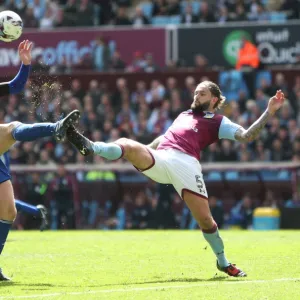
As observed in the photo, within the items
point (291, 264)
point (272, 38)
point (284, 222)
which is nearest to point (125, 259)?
point (291, 264)

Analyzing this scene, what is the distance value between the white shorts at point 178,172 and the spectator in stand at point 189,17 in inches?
643

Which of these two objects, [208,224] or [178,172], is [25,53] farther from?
[208,224]

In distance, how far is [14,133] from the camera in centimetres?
998

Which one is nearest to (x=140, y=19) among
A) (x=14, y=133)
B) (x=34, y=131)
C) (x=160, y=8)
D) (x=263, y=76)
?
(x=160, y=8)

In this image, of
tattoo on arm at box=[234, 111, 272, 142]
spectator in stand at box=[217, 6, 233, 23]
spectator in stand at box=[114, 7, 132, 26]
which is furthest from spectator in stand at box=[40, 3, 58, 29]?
tattoo on arm at box=[234, 111, 272, 142]

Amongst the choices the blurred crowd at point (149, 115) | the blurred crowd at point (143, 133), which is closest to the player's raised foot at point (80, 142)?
the blurred crowd at point (143, 133)

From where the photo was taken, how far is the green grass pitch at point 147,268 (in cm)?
907

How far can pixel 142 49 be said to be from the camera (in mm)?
26172

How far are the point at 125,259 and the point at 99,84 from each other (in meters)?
13.4

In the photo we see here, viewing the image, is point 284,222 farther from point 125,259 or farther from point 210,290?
point 210,290

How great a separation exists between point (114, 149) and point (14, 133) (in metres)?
1.06

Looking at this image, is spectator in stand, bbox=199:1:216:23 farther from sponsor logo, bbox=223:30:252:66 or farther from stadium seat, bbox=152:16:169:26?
stadium seat, bbox=152:16:169:26

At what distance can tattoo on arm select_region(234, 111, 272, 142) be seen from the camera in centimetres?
1005

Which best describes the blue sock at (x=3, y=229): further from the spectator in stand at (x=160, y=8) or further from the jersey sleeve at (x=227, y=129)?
the spectator in stand at (x=160, y=8)
